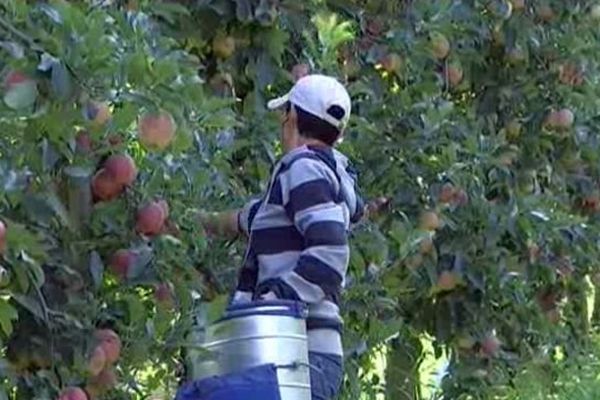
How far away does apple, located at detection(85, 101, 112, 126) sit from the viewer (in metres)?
2.10

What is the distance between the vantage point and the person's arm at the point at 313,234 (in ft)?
8.68

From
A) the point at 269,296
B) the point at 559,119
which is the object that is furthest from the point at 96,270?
the point at 559,119

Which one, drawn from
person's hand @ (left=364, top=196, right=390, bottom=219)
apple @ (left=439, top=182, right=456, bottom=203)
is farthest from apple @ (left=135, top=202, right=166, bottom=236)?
apple @ (left=439, top=182, right=456, bottom=203)

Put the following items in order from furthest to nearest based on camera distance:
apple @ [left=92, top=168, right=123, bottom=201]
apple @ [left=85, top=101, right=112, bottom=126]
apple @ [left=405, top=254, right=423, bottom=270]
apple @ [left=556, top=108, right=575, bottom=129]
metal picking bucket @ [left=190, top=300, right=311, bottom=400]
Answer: apple @ [left=556, top=108, right=575, bottom=129], apple @ [left=405, top=254, right=423, bottom=270], metal picking bucket @ [left=190, top=300, right=311, bottom=400], apple @ [left=92, top=168, right=123, bottom=201], apple @ [left=85, top=101, right=112, bottom=126]

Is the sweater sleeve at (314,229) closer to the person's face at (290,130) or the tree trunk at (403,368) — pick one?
the person's face at (290,130)

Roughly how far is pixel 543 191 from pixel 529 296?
1.05 feet

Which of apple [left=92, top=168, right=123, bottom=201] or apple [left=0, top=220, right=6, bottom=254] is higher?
apple [left=92, top=168, right=123, bottom=201]

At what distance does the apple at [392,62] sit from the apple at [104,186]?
1440 millimetres

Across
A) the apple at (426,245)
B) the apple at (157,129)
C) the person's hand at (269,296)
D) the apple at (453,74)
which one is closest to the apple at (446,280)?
the apple at (426,245)

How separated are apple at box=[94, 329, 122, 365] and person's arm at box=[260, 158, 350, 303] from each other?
0.39 m

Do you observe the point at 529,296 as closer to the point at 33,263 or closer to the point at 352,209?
the point at 352,209

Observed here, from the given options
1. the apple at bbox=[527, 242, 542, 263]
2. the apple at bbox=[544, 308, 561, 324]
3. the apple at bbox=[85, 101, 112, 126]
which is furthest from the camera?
the apple at bbox=[544, 308, 561, 324]

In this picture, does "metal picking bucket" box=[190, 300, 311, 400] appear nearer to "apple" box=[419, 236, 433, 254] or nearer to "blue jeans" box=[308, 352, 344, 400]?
"blue jeans" box=[308, 352, 344, 400]

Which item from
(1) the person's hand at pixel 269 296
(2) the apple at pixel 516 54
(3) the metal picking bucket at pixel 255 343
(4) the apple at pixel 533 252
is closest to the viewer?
(3) the metal picking bucket at pixel 255 343
